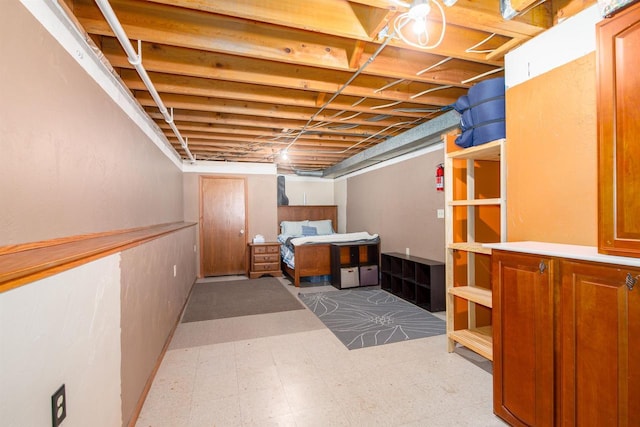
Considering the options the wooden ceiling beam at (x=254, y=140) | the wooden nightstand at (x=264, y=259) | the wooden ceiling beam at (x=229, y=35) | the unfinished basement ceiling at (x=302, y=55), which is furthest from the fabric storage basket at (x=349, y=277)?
the wooden ceiling beam at (x=229, y=35)

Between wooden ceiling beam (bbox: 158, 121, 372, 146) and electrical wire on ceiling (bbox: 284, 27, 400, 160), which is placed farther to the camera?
wooden ceiling beam (bbox: 158, 121, 372, 146)

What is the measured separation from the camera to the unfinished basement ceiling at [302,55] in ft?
5.82

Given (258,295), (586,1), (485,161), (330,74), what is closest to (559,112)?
(586,1)

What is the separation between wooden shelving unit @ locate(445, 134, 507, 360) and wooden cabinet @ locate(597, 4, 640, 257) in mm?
1133

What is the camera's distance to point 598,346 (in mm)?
1299

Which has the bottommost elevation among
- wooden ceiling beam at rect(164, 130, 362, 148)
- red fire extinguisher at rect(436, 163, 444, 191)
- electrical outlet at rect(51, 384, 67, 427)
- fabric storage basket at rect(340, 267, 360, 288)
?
fabric storage basket at rect(340, 267, 360, 288)

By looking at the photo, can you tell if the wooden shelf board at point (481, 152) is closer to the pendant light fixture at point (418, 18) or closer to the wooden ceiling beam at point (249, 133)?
the pendant light fixture at point (418, 18)

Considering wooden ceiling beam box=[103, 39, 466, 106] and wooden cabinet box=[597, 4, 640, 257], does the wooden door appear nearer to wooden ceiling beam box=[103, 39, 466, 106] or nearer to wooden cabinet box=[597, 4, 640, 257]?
wooden ceiling beam box=[103, 39, 466, 106]

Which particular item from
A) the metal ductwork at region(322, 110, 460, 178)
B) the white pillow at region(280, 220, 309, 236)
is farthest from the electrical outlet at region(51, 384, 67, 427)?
the white pillow at region(280, 220, 309, 236)

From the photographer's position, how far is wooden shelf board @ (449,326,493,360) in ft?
7.44

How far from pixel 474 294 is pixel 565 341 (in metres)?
0.98

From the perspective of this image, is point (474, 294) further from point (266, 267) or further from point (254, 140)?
point (266, 267)

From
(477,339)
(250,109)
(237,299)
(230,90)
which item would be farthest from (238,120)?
(477,339)

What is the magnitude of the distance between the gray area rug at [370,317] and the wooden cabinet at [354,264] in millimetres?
293
